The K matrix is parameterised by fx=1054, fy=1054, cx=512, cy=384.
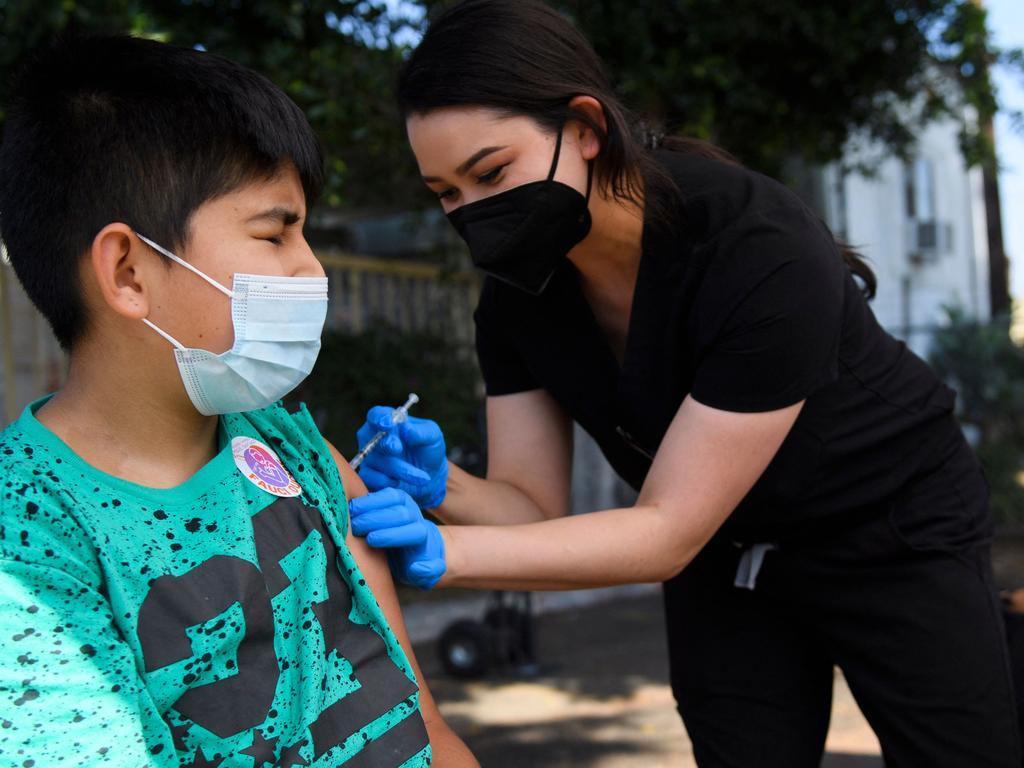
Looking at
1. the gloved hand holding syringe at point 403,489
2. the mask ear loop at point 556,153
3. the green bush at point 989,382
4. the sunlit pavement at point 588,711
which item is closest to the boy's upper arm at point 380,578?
the gloved hand holding syringe at point 403,489

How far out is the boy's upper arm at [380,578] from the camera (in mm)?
1587

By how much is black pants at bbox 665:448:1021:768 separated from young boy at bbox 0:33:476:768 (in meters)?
0.72

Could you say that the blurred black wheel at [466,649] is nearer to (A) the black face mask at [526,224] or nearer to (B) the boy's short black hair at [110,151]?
(A) the black face mask at [526,224]

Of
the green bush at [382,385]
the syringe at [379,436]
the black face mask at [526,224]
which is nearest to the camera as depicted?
the syringe at [379,436]

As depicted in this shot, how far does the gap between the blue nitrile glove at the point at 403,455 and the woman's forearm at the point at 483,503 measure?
162 millimetres

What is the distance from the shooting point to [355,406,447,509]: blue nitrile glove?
1.71m

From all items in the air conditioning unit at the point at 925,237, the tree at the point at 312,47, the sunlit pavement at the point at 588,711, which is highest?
the air conditioning unit at the point at 925,237

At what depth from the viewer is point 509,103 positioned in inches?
67.6

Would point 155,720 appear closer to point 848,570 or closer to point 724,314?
point 724,314

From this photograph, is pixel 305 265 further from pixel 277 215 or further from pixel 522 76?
pixel 522 76

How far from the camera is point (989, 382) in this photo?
8.93 metres

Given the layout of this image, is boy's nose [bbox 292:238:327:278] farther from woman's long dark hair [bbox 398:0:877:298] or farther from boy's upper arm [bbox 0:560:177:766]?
boy's upper arm [bbox 0:560:177:766]

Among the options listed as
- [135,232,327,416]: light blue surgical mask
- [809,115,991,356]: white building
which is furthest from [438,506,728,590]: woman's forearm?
[809,115,991,356]: white building

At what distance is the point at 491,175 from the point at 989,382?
8221mm
